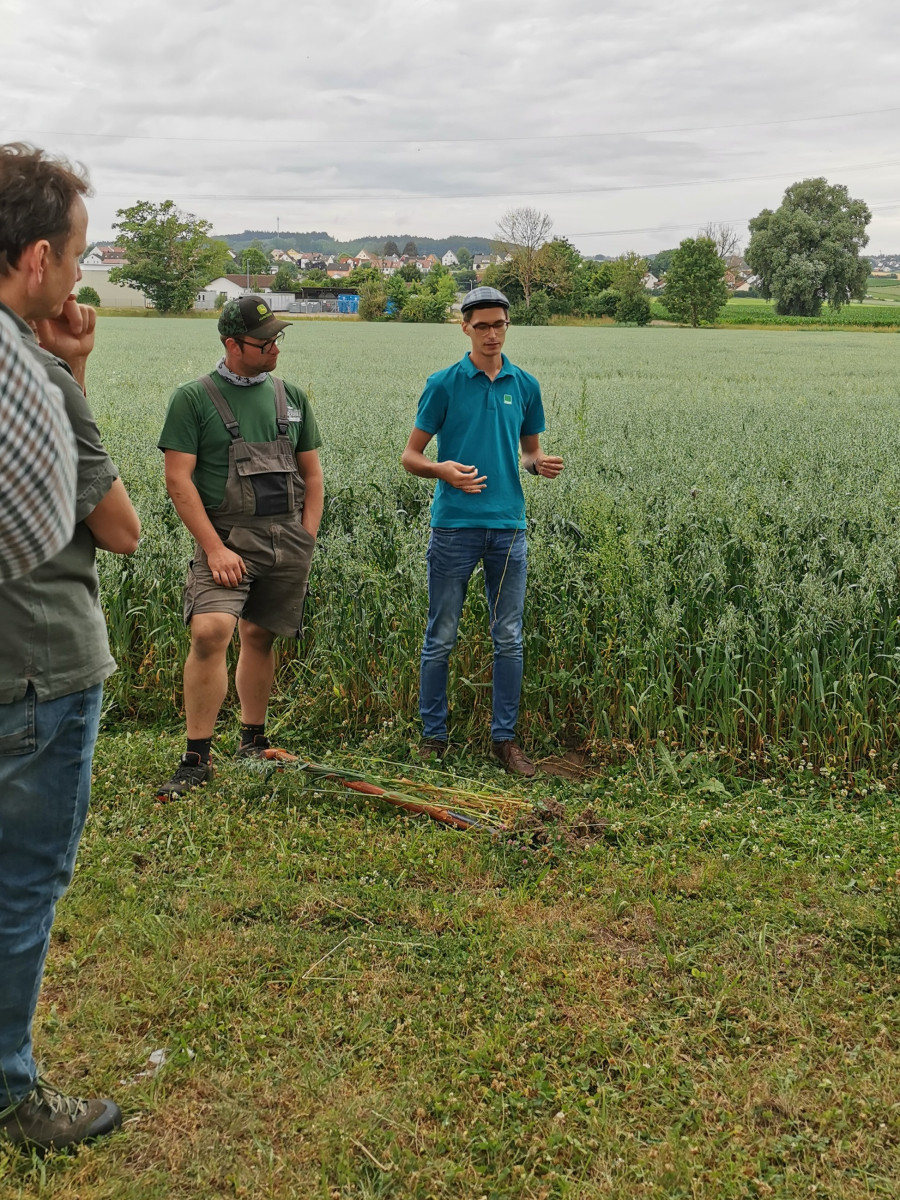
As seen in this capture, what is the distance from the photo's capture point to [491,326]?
4.62m

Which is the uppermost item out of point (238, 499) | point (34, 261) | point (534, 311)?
point (534, 311)

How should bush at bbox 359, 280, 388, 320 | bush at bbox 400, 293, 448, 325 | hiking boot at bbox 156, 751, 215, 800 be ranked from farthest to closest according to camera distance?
bush at bbox 359, 280, 388, 320, bush at bbox 400, 293, 448, 325, hiking boot at bbox 156, 751, 215, 800

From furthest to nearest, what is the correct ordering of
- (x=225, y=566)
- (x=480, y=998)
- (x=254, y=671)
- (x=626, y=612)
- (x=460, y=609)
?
1. (x=626, y=612)
2. (x=460, y=609)
3. (x=254, y=671)
4. (x=225, y=566)
5. (x=480, y=998)

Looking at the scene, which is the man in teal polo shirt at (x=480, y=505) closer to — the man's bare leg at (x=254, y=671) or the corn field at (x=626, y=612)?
the corn field at (x=626, y=612)

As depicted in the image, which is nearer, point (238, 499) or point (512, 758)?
point (238, 499)

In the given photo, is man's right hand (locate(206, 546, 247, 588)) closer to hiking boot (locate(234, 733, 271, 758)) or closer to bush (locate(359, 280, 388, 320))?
hiking boot (locate(234, 733, 271, 758))

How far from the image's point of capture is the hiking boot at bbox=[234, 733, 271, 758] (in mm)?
4812

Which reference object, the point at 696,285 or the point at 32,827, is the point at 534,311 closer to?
the point at 696,285

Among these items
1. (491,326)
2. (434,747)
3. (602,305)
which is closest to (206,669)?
(434,747)

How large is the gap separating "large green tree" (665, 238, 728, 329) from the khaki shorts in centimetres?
7469

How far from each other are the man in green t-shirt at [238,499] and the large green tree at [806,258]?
81.0 m

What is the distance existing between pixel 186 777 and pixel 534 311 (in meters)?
65.4

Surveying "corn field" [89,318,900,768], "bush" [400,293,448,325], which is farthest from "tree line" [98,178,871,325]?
"corn field" [89,318,900,768]

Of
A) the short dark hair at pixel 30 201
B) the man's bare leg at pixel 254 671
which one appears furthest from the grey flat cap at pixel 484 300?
the short dark hair at pixel 30 201
